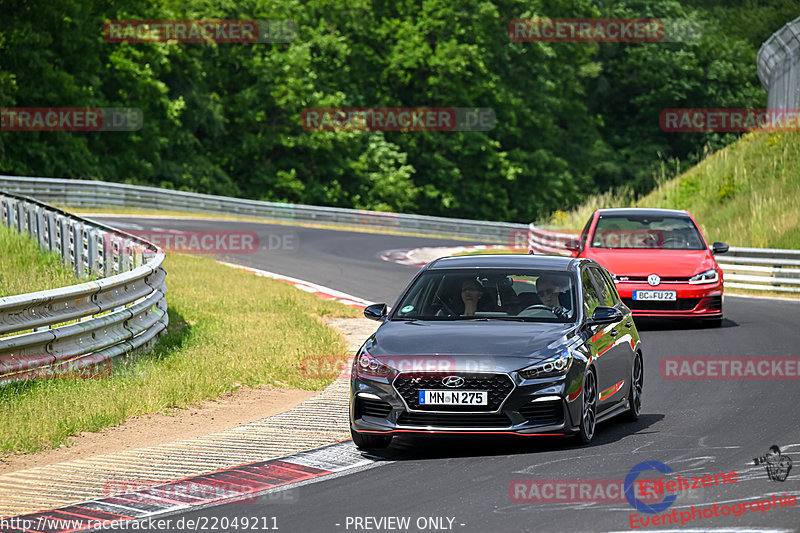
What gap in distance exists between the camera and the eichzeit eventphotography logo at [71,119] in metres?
50.2

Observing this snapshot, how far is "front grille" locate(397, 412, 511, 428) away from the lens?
921cm

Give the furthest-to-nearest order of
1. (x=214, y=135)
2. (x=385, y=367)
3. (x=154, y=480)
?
(x=214, y=135), (x=385, y=367), (x=154, y=480)

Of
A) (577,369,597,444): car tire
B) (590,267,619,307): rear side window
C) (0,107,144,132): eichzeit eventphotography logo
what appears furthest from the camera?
(0,107,144,132): eichzeit eventphotography logo

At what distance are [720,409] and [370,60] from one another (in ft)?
194

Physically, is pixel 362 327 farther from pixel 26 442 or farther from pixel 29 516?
pixel 29 516

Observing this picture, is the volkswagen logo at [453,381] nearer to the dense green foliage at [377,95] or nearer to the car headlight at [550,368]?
the car headlight at [550,368]

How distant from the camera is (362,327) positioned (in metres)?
18.4

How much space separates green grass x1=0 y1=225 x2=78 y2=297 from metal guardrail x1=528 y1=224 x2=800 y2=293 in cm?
1338

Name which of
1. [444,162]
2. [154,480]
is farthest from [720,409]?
[444,162]

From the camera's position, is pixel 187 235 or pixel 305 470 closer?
pixel 305 470

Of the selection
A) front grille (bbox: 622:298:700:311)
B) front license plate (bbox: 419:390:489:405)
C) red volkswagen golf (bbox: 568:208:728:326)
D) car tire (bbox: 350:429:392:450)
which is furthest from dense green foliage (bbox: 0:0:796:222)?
front license plate (bbox: 419:390:489:405)

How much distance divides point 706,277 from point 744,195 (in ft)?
54.3

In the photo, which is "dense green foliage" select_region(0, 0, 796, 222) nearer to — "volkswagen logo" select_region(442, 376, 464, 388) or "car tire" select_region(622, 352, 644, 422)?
"car tire" select_region(622, 352, 644, 422)

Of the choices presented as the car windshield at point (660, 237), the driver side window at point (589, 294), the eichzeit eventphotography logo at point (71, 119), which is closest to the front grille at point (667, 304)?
the car windshield at point (660, 237)
